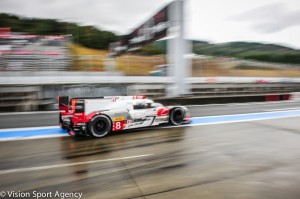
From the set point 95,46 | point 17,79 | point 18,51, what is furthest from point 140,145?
point 95,46

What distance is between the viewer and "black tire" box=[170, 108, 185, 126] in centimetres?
922

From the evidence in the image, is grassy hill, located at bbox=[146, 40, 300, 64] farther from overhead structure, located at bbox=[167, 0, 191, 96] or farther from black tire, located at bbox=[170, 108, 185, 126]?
black tire, located at bbox=[170, 108, 185, 126]

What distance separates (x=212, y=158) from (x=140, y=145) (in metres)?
2.06

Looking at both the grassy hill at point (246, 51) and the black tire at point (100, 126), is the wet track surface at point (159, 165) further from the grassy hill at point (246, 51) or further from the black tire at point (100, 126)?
the grassy hill at point (246, 51)

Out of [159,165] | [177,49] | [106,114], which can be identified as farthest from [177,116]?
[177,49]

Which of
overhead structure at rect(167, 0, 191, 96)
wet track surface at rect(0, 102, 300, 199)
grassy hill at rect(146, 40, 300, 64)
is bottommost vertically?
wet track surface at rect(0, 102, 300, 199)

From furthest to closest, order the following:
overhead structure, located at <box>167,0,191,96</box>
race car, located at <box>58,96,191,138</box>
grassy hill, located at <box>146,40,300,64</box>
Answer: grassy hill, located at <box>146,40,300,64</box> < overhead structure, located at <box>167,0,191,96</box> < race car, located at <box>58,96,191,138</box>

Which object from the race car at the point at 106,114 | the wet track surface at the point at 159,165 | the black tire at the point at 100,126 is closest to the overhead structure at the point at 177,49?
the race car at the point at 106,114

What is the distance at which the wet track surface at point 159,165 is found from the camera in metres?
4.04

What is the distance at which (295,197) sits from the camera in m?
3.85

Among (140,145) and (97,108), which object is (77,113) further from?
(140,145)

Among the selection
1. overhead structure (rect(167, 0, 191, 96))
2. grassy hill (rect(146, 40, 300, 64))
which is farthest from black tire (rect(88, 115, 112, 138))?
grassy hill (rect(146, 40, 300, 64))

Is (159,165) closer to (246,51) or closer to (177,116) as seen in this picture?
(177,116)

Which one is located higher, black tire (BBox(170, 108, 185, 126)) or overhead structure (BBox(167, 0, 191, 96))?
overhead structure (BBox(167, 0, 191, 96))
